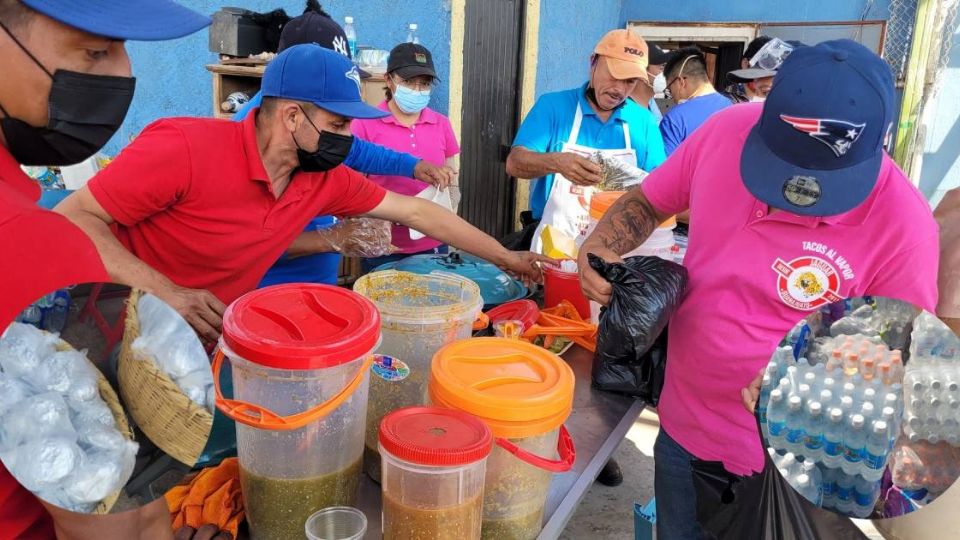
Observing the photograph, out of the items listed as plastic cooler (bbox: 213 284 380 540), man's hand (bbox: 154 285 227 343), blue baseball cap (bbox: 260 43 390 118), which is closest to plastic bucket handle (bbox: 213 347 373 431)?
plastic cooler (bbox: 213 284 380 540)

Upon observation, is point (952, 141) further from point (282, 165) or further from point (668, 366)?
point (282, 165)

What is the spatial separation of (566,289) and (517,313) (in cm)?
29

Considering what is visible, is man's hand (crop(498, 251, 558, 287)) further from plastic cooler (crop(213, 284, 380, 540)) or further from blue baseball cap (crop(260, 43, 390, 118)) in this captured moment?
plastic cooler (crop(213, 284, 380, 540))

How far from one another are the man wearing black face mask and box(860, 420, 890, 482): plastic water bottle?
1625mm

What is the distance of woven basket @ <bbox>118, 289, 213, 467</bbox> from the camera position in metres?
0.94

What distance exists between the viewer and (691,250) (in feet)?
6.18

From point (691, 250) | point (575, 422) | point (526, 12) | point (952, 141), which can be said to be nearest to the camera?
point (691, 250)

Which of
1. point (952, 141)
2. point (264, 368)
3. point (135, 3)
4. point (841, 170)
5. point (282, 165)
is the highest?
point (135, 3)

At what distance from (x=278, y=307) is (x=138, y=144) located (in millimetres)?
903

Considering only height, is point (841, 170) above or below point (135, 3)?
below

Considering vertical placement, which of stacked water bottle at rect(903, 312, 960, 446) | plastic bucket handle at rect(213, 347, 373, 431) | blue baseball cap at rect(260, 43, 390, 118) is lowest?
plastic bucket handle at rect(213, 347, 373, 431)

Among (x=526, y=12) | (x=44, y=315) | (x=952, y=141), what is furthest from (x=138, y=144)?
(x=952, y=141)

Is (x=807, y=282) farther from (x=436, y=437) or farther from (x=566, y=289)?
(x=566, y=289)

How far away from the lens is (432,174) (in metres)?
3.15
